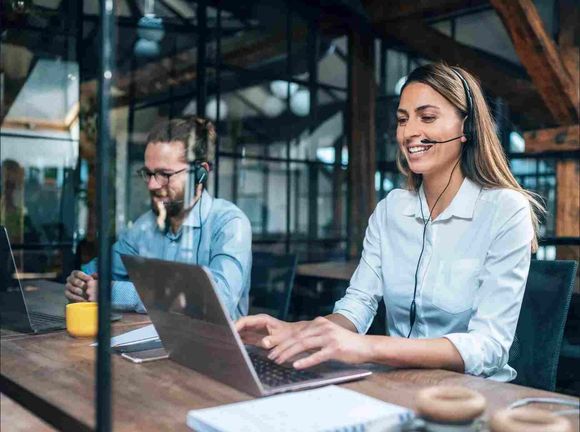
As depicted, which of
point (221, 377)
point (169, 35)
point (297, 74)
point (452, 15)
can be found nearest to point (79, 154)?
point (169, 35)

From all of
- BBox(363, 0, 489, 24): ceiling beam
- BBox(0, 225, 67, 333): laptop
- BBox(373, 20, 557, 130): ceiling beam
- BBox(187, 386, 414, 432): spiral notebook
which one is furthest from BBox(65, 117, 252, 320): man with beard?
BBox(363, 0, 489, 24): ceiling beam

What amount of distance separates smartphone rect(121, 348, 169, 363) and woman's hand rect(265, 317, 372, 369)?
237mm

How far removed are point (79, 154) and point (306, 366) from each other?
360 centimetres

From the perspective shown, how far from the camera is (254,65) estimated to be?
5.43 m

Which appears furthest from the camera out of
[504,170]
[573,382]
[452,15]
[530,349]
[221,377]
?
[452,15]

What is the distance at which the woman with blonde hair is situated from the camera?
1.62 m

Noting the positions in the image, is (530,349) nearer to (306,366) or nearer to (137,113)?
(306,366)

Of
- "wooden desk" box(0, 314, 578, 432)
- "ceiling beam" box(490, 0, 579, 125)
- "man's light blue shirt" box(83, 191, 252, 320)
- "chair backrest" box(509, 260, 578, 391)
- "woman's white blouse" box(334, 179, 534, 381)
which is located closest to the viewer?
"wooden desk" box(0, 314, 578, 432)

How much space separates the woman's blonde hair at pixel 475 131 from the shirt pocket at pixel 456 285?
0.67 ft

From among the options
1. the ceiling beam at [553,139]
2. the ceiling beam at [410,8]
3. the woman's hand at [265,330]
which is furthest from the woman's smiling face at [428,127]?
the ceiling beam at [410,8]

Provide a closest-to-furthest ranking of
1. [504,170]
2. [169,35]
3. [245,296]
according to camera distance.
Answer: [504,170], [245,296], [169,35]

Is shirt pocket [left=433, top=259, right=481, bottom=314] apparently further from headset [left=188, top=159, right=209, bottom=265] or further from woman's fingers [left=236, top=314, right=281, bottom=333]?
headset [left=188, top=159, right=209, bottom=265]

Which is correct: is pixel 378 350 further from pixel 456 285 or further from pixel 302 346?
pixel 456 285

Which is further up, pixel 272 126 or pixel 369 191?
pixel 272 126
